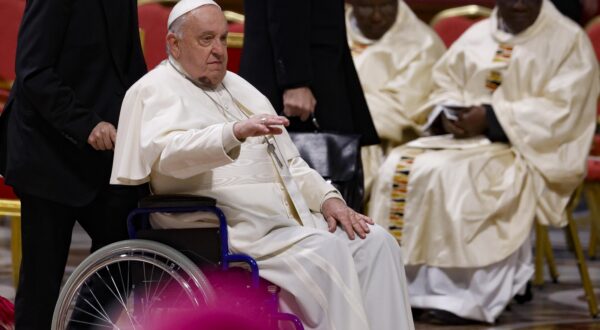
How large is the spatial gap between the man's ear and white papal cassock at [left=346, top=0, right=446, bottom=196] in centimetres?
254

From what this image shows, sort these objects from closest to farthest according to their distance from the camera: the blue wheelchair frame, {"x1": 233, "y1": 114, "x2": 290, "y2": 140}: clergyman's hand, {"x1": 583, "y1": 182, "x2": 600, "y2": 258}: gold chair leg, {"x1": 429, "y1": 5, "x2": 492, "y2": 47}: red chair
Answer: {"x1": 233, "y1": 114, "x2": 290, "y2": 140}: clergyman's hand < the blue wheelchair frame < {"x1": 583, "y1": 182, "x2": 600, "y2": 258}: gold chair leg < {"x1": 429, "y1": 5, "x2": 492, "y2": 47}: red chair

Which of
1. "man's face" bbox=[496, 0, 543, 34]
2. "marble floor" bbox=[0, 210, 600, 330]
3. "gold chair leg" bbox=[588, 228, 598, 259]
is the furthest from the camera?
"gold chair leg" bbox=[588, 228, 598, 259]

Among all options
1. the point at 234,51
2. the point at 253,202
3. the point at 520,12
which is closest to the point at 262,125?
the point at 253,202

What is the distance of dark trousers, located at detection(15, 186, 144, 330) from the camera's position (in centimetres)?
376

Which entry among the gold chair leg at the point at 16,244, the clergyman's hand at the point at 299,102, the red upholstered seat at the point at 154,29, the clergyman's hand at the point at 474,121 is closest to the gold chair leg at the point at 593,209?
the clergyman's hand at the point at 474,121

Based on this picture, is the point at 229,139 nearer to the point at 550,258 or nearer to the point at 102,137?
the point at 102,137

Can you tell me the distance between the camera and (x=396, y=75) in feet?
21.1

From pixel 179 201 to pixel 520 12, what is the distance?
3.02 meters

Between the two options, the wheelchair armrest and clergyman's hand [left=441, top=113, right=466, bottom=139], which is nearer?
the wheelchair armrest

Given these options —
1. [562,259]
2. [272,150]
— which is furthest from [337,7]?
[562,259]

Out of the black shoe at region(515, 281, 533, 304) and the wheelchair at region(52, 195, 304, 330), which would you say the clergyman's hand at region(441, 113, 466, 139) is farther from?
the wheelchair at region(52, 195, 304, 330)

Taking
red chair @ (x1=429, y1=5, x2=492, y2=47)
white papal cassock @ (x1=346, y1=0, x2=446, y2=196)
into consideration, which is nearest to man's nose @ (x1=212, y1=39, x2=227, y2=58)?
white papal cassock @ (x1=346, y1=0, x2=446, y2=196)

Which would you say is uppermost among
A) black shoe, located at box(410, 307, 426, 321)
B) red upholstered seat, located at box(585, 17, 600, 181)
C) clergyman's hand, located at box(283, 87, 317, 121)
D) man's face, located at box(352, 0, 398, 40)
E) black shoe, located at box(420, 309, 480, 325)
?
clergyman's hand, located at box(283, 87, 317, 121)

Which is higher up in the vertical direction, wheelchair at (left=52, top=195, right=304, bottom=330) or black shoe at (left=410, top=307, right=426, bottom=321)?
wheelchair at (left=52, top=195, right=304, bottom=330)
